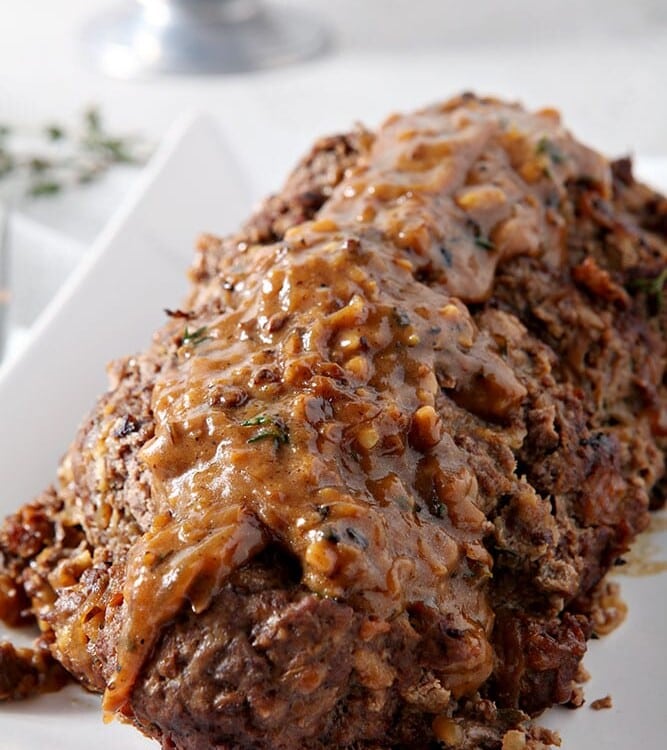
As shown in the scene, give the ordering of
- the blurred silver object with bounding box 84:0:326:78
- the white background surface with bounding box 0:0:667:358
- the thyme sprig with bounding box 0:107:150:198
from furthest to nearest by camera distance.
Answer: the blurred silver object with bounding box 84:0:326:78
the white background surface with bounding box 0:0:667:358
the thyme sprig with bounding box 0:107:150:198

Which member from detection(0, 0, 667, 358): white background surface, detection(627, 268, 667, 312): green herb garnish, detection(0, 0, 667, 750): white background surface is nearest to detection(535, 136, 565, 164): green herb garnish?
detection(627, 268, 667, 312): green herb garnish

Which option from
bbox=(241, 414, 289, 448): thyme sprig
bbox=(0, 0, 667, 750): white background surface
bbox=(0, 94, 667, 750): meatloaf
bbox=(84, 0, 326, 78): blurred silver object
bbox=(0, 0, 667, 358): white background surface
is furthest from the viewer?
bbox=(84, 0, 326, 78): blurred silver object

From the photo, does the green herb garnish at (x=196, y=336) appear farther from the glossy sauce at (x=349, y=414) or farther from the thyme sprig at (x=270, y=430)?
the thyme sprig at (x=270, y=430)

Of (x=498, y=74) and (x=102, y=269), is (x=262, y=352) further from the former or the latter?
(x=498, y=74)

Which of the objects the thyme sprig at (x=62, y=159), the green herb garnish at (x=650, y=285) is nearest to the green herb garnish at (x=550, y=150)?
the green herb garnish at (x=650, y=285)

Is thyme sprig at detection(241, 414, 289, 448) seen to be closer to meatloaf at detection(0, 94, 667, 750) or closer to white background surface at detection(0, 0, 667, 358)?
meatloaf at detection(0, 94, 667, 750)

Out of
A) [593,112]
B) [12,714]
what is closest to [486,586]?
[12,714]

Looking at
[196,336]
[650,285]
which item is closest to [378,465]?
[196,336]
